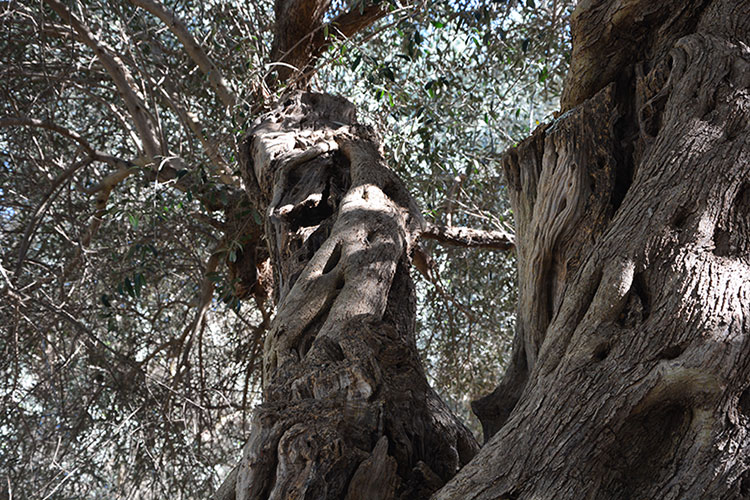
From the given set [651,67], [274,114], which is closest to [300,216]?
[274,114]

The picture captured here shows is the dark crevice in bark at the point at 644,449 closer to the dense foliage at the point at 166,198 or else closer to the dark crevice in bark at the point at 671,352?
the dark crevice in bark at the point at 671,352

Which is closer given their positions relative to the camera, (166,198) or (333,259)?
(333,259)

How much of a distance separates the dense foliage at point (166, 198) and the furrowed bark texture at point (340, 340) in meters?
A: 1.13

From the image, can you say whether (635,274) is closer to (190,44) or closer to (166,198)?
(190,44)

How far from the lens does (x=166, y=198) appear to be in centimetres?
611

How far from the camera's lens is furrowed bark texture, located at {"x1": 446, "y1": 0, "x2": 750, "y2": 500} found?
5.33ft

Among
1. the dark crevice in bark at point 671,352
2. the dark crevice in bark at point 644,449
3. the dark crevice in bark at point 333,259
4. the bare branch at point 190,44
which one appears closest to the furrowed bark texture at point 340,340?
the dark crevice in bark at point 333,259

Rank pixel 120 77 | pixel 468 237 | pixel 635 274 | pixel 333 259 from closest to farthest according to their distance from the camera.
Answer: pixel 635 274 < pixel 333 259 < pixel 468 237 < pixel 120 77

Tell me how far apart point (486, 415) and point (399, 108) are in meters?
3.81

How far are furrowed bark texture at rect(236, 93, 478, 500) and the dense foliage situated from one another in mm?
1134

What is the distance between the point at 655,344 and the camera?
171 centimetres


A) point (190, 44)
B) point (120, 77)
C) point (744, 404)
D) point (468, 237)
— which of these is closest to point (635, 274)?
point (744, 404)

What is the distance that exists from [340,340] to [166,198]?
13.7 feet

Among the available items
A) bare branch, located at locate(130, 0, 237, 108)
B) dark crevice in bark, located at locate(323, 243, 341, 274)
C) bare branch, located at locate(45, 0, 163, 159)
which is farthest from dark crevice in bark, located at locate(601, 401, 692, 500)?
bare branch, located at locate(45, 0, 163, 159)
